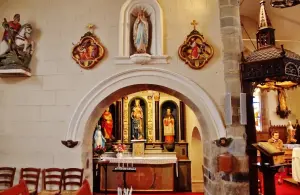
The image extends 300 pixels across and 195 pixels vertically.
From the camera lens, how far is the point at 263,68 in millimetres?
4047

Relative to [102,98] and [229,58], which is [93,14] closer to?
[102,98]

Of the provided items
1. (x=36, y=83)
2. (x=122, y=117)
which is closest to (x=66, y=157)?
(x=36, y=83)

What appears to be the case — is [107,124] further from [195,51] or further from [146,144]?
[195,51]

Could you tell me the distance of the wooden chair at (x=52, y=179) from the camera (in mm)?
4449

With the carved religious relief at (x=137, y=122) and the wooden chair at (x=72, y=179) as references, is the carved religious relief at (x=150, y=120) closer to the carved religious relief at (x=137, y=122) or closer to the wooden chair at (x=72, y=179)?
the carved religious relief at (x=137, y=122)

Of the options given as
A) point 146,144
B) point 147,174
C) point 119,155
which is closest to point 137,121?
point 146,144

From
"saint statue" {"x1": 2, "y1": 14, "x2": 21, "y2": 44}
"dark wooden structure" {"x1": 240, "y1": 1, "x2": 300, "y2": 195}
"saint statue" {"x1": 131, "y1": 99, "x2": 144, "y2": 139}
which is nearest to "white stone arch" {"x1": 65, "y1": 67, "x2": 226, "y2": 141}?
"dark wooden structure" {"x1": 240, "y1": 1, "x2": 300, "y2": 195}

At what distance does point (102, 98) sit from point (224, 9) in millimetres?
2389

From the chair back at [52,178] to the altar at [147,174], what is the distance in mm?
2447

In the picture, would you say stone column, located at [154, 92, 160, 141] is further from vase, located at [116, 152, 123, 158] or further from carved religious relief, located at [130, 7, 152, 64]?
carved religious relief, located at [130, 7, 152, 64]

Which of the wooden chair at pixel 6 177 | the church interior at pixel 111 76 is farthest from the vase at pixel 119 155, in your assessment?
the wooden chair at pixel 6 177

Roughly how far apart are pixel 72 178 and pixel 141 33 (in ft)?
8.13

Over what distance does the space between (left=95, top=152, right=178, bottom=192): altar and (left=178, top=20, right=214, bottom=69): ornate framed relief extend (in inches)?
121

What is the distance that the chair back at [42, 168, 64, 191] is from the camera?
445 cm
